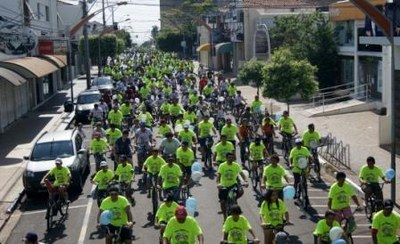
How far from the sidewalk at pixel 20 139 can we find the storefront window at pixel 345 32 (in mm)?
15578

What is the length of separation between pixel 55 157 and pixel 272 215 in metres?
9.03

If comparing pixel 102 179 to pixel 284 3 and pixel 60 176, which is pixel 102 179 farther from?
pixel 284 3

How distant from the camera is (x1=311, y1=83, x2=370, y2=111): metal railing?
35.0m

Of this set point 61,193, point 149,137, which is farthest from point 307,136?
point 61,193

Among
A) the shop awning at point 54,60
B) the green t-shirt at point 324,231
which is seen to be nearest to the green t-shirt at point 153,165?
the green t-shirt at point 324,231

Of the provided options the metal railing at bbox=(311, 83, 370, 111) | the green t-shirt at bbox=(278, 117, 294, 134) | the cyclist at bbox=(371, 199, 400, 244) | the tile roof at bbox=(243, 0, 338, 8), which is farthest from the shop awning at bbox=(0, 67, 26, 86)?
the tile roof at bbox=(243, 0, 338, 8)

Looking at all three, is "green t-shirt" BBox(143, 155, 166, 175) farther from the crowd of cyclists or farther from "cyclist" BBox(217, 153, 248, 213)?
"cyclist" BBox(217, 153, 248, 213)

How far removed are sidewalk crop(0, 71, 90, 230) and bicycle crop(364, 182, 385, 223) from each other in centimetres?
812

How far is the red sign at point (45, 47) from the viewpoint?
42781 millimetres

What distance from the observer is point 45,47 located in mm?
43062

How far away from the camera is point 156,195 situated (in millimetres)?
15234

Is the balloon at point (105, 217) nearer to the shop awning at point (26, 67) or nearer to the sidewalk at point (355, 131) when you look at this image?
the sidewalk at point (355, 131)

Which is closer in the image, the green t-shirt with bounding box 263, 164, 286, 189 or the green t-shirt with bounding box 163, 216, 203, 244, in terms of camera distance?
the green t-shirt with bounding box 163, 216, 203, 244

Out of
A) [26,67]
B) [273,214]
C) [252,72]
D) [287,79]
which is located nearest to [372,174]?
[273,214]
